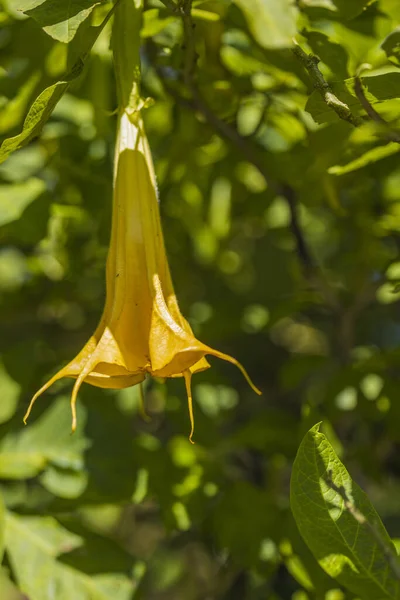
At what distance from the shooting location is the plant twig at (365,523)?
612 mm

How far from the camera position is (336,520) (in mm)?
Answer: 620

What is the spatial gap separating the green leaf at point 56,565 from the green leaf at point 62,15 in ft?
2.18

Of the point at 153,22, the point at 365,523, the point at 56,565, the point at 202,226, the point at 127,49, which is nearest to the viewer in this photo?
the point at 365,523

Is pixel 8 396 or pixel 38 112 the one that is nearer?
pixel 38 112

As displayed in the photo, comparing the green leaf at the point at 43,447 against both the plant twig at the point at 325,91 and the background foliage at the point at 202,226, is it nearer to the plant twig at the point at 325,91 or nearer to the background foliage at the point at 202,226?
the background foliage at the point at 202,226

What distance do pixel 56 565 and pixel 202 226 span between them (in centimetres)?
74

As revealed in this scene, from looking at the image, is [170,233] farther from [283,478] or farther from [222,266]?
[283,478]

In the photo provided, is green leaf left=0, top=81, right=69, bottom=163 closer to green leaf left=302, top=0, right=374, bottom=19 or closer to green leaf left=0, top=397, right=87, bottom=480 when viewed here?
green leaf left=302, top=0, right=374, bottom=19

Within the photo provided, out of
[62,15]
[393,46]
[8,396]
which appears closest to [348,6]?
[393,46]

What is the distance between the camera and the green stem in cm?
71

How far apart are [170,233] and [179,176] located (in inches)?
4.8

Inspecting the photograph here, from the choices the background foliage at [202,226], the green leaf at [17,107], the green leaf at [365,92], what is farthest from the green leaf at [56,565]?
the green leaf at [365,92]

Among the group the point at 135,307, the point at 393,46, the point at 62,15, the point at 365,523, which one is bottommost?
the point at 365,523

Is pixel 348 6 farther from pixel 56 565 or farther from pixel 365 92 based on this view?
pixel 56 565
